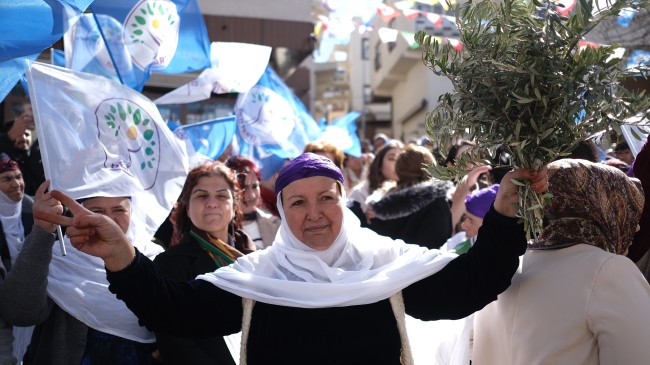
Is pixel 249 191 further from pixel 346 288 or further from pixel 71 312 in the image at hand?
pixel 346 288

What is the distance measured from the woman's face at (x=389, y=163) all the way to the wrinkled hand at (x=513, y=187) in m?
4.79

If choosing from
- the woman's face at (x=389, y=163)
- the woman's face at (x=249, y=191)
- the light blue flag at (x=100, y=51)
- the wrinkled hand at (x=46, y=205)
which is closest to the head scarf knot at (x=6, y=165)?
the light blue flag at (x=100, y=51)

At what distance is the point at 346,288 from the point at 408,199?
3392 mm

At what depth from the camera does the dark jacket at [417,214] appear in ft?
20.0

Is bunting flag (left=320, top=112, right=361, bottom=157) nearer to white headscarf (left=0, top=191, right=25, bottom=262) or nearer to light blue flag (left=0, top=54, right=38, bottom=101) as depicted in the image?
white headscarf (left=0, top=191, right=25, bottom=262)

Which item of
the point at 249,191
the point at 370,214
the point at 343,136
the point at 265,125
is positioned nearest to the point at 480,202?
the point at 249,191

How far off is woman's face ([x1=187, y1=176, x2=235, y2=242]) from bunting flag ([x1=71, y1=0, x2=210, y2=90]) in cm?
123

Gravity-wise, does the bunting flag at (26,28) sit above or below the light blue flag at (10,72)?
above

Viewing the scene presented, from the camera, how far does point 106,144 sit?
13.7 ft

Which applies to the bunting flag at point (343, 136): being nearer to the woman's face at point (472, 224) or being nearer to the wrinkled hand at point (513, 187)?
the woman's face at point (472, 224)

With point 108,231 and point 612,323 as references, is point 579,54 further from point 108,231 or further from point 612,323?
point 108,231

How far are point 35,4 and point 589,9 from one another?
214 centimetres

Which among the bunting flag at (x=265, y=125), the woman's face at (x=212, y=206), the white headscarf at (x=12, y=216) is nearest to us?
the woman's face at (x=212, y=206)

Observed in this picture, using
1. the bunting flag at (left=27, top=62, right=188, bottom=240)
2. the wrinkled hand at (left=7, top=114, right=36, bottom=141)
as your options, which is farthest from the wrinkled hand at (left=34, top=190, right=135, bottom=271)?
the wrinkled hand at (left=7, top=114, right=36, bottom=141)
